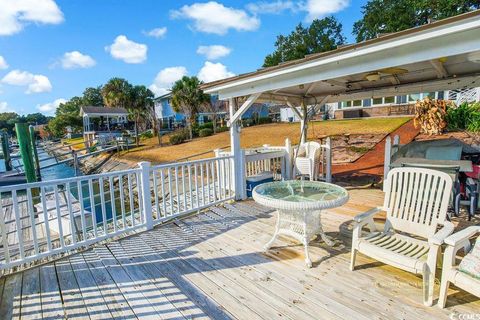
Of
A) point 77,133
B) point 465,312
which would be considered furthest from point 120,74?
point 465,312

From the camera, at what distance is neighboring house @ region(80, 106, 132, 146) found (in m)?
27.8

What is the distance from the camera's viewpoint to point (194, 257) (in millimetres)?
3002

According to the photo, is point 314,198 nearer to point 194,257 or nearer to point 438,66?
point 194,257

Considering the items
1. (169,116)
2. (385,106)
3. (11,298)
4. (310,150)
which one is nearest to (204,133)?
(169,116)

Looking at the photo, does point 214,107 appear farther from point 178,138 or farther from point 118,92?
point 118,92

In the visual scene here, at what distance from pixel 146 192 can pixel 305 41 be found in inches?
1378

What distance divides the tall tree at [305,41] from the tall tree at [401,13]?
3952mm

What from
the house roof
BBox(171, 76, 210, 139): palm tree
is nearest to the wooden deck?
BBox(171, 76, 210, 139): palm tree

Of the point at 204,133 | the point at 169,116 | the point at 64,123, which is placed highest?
the point at 64,123

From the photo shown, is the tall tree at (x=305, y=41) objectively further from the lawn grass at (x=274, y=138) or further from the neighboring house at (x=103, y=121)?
the neighboring house at (x=103, y=121)

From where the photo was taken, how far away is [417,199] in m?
2.55

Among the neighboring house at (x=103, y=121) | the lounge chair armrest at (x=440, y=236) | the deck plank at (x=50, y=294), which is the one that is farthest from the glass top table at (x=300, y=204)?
the neighboring house at (x=103, y=121)

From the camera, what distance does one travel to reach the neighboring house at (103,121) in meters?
27.8

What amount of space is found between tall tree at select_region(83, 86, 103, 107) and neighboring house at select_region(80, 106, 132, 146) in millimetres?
16792
